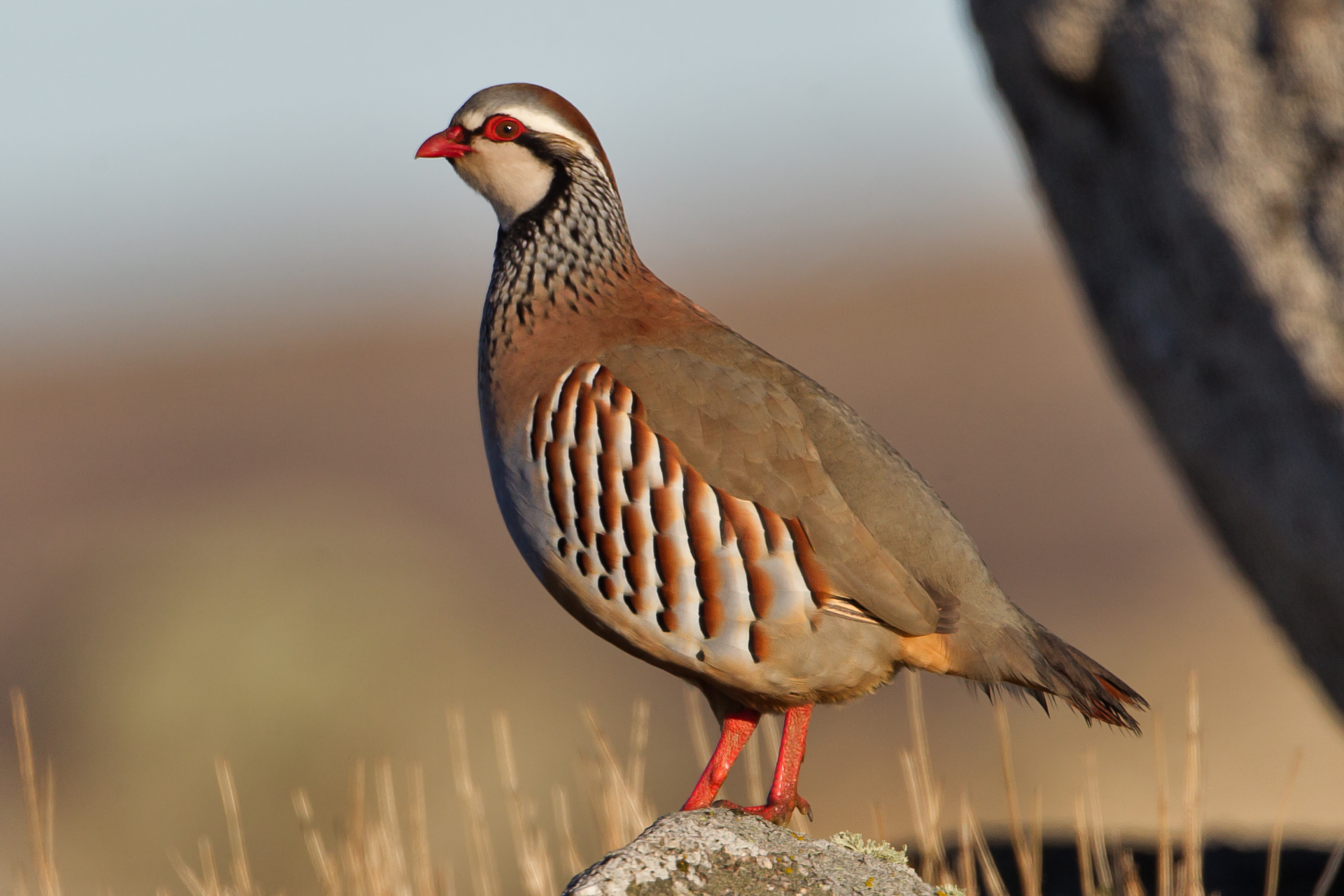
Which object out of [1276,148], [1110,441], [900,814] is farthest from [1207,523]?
[1110,441]

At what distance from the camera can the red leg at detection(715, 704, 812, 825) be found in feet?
13.1

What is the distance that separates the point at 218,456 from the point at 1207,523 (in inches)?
1122

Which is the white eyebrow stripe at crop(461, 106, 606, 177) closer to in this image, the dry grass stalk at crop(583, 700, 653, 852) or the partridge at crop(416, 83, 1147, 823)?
the partridge at crop(416, 83, 1147, 823)

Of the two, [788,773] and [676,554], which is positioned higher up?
[676,554]

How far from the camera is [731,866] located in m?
3.31

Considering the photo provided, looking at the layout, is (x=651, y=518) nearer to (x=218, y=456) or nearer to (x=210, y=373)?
(x=218, y=456)

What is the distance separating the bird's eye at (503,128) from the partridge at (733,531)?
1.79 ft

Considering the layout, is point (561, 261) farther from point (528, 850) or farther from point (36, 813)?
point (36, 813)

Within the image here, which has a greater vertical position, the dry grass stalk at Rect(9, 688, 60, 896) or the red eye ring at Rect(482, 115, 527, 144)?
the red eye ring at Rect(482, 115, 527, 144)

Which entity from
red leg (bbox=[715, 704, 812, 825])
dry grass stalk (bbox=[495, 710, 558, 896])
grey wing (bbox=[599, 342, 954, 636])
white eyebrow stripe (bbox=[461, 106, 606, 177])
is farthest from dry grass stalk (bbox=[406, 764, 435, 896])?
white eyebrow stripe (bbox=[461, 106, 606, 177])

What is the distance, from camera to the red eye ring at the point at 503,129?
4.48m

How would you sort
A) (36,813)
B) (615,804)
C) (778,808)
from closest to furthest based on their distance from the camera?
(778,808) < (36,813) < (615,804)

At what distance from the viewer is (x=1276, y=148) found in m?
4.52

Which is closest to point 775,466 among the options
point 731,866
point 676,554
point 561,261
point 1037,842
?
point 676,554
